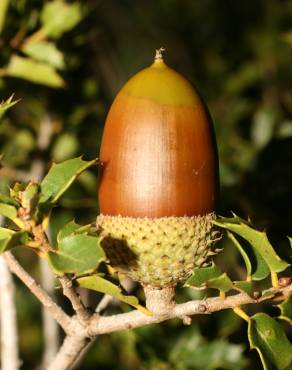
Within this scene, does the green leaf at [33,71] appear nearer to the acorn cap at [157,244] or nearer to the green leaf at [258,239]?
the acorn cap at [157,244]

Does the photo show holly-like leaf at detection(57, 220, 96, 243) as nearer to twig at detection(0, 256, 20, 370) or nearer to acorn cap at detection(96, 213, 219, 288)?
acorn cap at detection(96, 213, 219, 288)

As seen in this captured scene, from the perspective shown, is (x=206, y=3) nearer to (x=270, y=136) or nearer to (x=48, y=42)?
(x=270, y=136)

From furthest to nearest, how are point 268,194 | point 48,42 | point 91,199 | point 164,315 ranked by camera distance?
point 91,199 → point 268,194 → point 48,42 → point 164,315

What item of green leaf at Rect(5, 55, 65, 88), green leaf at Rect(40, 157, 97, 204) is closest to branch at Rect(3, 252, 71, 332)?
green leaf at Rect(40, 157, 97, 204)

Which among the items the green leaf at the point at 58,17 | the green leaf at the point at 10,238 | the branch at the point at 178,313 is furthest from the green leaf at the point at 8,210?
the green leaf at the point at 58,17

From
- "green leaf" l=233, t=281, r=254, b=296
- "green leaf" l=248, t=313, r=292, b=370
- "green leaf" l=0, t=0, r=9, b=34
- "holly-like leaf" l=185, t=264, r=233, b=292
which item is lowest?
"green leaf" l=248, t=313, r=292, b=370

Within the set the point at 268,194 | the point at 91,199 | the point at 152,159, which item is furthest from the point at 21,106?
the point at 152,159

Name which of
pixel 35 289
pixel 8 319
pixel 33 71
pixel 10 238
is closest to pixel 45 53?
pixel 33 71
